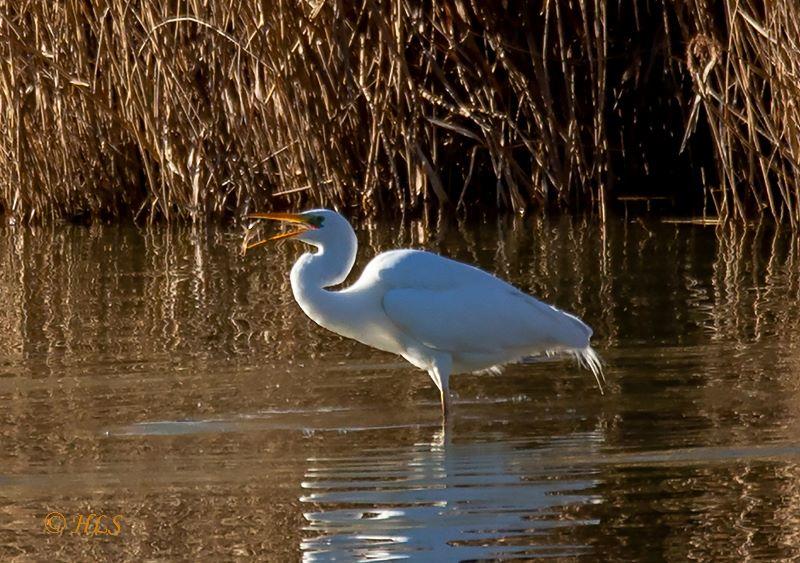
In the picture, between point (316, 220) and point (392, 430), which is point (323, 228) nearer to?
point (316, 220)

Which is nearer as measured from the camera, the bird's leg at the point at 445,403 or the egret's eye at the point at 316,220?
the bird's leg at the point at 445,403

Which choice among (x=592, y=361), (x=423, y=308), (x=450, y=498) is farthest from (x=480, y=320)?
(x=450, y=498)

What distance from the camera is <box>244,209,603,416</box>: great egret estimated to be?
605 cm

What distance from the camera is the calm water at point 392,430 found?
4.27 metres

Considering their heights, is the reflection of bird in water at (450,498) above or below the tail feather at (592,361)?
below

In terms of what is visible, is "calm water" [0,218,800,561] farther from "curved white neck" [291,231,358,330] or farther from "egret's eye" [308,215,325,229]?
"egret's eye" [308,215,325,229]

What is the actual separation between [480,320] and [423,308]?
257mm

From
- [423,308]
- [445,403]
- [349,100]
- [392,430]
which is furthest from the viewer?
[349,100]

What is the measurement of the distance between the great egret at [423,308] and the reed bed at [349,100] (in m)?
4.47

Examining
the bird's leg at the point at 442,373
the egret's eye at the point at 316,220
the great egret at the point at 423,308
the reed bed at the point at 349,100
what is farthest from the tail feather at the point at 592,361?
the reed bed at the point at 349,100

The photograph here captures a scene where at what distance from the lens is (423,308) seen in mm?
Result: 6023

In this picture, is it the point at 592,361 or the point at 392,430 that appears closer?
the point at 392,430

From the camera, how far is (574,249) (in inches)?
402

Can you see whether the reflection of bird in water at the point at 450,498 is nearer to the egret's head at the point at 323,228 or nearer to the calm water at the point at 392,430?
the calm water at the point at 392,430
